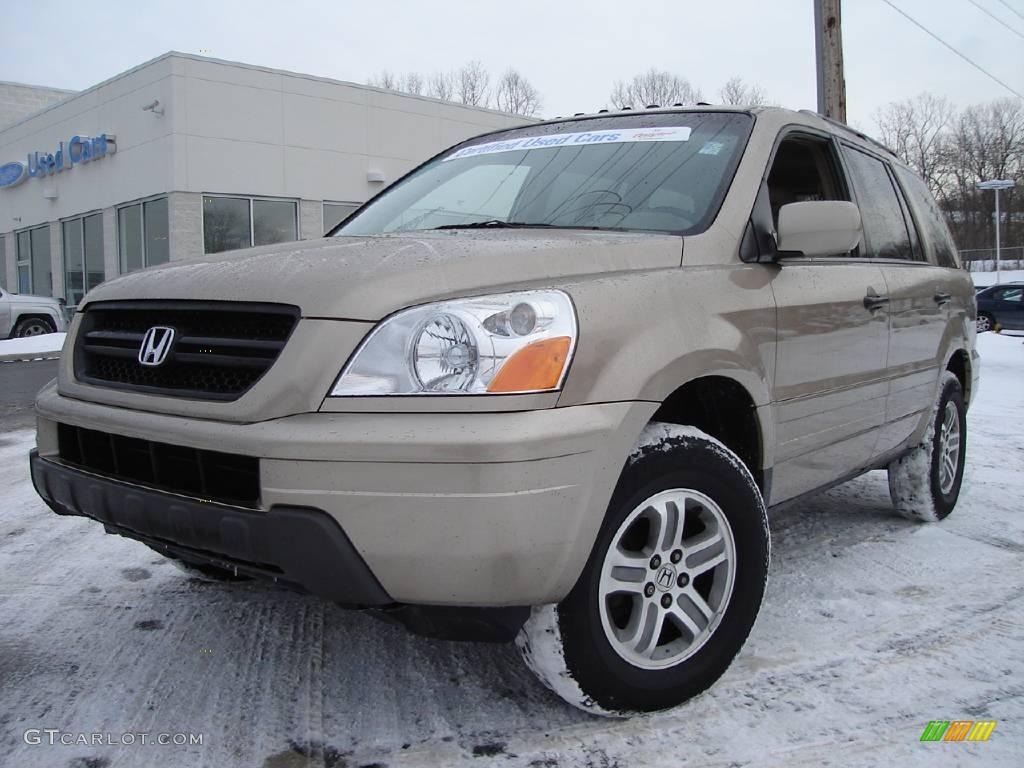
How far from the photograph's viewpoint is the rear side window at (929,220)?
14.3ft

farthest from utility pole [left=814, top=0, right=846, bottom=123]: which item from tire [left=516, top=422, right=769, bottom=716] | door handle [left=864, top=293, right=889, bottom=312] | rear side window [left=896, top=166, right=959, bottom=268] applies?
tire [left=516, top=422, right=769, bottom=716]

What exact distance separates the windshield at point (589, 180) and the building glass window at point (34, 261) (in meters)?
23.4

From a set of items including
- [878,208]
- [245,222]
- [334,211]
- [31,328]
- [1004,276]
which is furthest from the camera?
[1004,276]

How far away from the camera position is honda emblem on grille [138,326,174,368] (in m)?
2.26

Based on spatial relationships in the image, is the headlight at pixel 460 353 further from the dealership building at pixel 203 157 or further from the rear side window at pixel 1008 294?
the rear side window at pixel 1008 294

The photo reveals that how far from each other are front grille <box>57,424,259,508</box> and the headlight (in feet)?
1.05

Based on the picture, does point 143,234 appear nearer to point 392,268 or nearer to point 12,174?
point 12,174

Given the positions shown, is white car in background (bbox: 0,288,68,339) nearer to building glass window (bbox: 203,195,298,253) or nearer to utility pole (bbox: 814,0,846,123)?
building glass window (bbox: 203,195,298,253)

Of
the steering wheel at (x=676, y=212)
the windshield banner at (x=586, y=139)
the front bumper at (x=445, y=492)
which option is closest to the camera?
the front bumper at (x=445, y=492)

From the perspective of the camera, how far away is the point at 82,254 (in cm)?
2219

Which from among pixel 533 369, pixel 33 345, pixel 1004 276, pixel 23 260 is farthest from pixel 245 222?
pixel 1004 276

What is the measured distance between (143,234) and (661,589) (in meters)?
19.9

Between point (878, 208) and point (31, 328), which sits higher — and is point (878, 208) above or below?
above

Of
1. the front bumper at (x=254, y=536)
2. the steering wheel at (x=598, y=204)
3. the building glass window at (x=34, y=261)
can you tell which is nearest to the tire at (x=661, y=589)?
the front bumper at (x=254, y=536)
